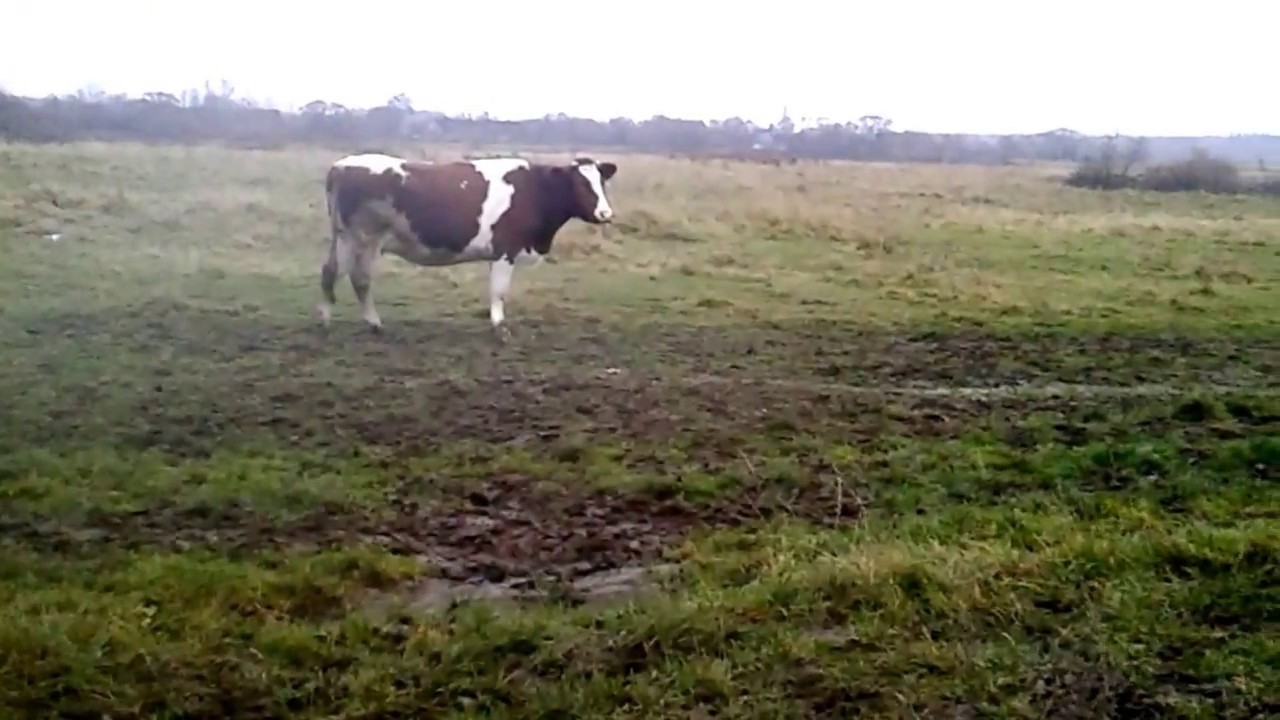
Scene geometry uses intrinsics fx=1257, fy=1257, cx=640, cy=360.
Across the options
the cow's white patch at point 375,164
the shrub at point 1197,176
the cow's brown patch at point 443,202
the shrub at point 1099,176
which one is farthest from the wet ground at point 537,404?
the shrub at point 1099,176

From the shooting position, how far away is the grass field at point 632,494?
316 cm

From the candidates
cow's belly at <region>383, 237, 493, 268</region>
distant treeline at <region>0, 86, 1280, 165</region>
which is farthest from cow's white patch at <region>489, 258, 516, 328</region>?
distant treeline at <region>0, 86, 1280, 165</region>

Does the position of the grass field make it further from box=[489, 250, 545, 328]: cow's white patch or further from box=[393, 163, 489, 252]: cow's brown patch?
box=[393, 163, 489, 252]: cow's brown patch

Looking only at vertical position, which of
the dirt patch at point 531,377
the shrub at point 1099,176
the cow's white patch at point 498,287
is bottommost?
the dirt patch at point 531,377

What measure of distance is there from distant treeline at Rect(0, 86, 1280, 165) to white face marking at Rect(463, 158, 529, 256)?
4023 mm

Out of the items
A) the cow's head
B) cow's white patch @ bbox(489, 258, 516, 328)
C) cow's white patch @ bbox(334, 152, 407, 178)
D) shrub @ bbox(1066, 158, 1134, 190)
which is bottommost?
cow's white patch @ bbox(489, 258, 516, 328)

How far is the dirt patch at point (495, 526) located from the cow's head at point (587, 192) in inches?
164

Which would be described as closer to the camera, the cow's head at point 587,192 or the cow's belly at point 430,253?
the cow's belly at point 430,253

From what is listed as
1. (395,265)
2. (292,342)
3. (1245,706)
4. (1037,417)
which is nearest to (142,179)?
(395,265)

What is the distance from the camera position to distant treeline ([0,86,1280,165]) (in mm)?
12234

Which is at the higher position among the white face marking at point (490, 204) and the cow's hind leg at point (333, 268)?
the white face marking at point (490, 204)

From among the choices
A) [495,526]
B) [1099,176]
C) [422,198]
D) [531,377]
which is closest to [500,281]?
[422,198]

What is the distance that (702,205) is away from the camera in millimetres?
15539

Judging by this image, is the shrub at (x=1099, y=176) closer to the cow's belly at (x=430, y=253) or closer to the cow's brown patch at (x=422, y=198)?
the cow's belly at (x=430, y=253)
